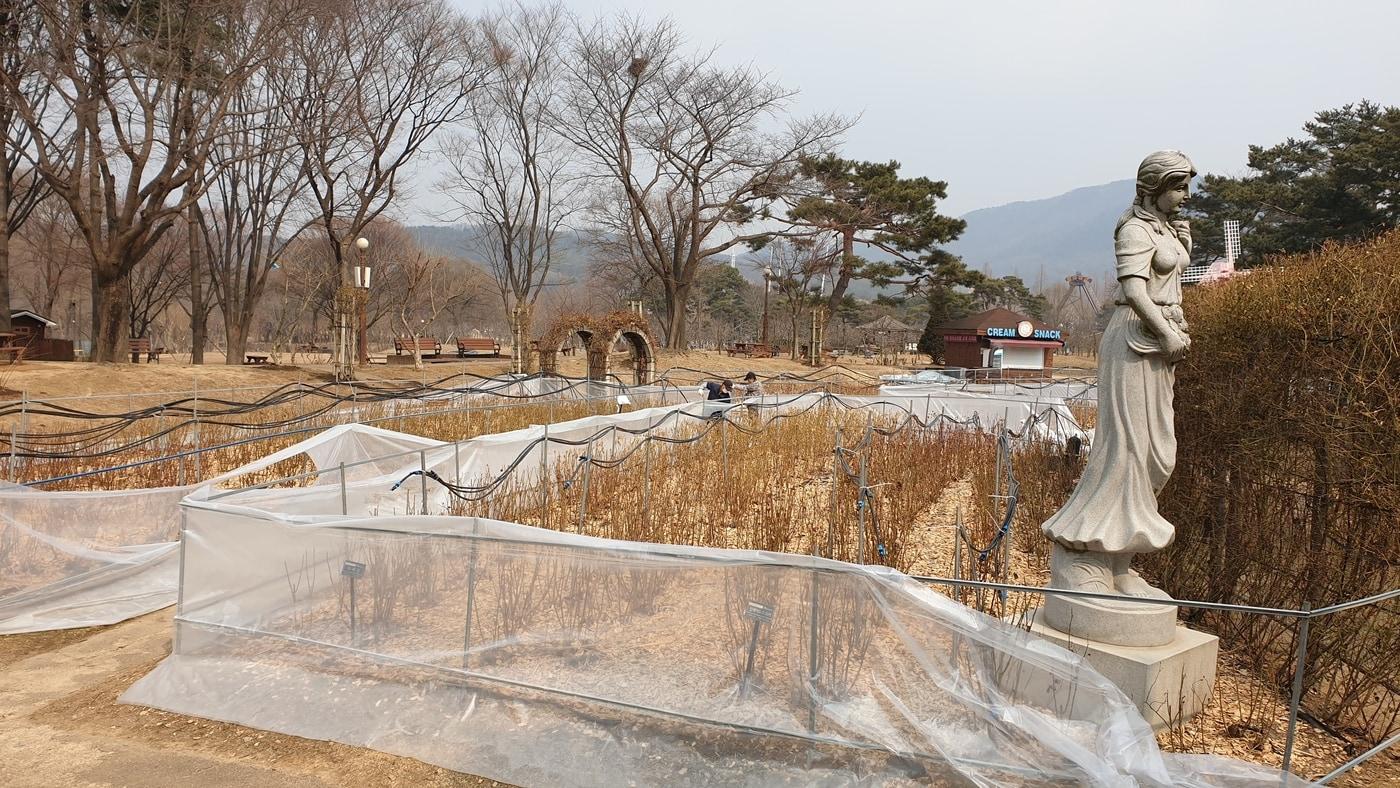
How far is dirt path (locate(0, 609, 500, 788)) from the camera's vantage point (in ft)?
11.7

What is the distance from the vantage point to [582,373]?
82.0 ft

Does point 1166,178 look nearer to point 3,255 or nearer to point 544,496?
point 544,496

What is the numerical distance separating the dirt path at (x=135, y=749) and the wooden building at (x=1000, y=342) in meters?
29.9

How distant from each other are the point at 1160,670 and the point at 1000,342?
30.1m

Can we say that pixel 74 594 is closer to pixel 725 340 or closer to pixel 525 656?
pixel 525 656

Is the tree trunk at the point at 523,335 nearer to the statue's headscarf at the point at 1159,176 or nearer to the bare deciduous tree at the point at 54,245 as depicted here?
the bare deciduous tree at the point at 54,245

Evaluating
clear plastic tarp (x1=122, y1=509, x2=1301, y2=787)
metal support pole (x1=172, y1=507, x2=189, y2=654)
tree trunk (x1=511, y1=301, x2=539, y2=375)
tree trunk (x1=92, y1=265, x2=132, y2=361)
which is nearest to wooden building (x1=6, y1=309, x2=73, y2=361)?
tree trunk (x1=92, y1=265, x2=132, y2=361)

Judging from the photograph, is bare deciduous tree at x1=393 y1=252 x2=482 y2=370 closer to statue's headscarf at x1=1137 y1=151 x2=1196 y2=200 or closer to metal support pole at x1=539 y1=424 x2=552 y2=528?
metal support pole at x1=539 y1=424 x2=552 y2=528

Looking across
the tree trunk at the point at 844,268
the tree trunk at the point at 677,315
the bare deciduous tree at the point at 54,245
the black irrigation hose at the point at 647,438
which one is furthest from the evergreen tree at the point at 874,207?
the bare deciduous tree at the point at 54,245

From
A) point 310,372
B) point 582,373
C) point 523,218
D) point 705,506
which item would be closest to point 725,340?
point 523,218

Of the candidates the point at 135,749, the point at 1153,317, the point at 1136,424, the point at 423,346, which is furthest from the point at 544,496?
the point at 423,346

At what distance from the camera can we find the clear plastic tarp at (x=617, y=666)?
301 centimetres

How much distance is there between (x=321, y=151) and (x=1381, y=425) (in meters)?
26.9

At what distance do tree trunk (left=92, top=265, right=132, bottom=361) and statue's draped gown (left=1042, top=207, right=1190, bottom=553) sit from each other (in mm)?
20651
